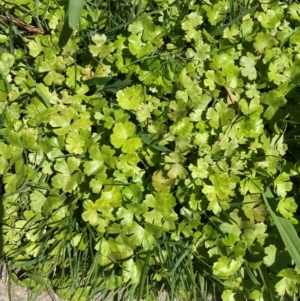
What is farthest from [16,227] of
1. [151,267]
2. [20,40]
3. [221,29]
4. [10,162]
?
[221,29]

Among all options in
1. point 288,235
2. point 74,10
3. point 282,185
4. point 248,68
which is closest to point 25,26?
point 74,10

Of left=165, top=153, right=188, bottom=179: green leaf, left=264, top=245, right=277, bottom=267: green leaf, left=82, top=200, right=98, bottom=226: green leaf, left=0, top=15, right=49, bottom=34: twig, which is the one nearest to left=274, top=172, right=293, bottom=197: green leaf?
left=264, top=245, right=277, bottom=267: green leaf

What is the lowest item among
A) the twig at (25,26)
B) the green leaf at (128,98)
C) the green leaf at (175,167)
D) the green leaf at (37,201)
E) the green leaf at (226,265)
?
the green leaf at (37,201)

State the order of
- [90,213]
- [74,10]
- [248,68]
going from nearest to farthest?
[74,10], [90,213], [248,68]

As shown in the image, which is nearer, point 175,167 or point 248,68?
point 175,167

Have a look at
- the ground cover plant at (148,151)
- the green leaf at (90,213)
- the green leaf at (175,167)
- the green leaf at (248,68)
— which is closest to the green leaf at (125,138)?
the ground cover plant at (148,151)

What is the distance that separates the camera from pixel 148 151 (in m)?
1.97

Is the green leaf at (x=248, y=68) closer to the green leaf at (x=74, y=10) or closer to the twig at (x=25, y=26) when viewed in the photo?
the green leaf at (x=74, y=10)

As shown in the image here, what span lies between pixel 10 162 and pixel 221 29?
3.36ft

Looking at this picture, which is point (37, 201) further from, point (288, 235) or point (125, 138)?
point (288, 235)

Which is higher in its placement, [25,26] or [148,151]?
[25,26]

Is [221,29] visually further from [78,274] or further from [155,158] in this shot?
[78,274]

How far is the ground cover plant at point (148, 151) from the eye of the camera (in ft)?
6.30

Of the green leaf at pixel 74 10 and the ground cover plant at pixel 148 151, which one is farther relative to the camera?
the ground cover plant at pixel 148 151
